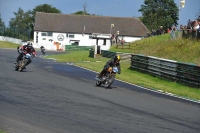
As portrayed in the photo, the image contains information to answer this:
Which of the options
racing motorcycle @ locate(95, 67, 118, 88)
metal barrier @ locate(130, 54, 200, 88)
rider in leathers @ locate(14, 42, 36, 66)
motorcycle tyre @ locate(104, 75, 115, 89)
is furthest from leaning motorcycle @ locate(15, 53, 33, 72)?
metal barrier @ locate(130, 54, 200, 88)

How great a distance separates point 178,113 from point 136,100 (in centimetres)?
257

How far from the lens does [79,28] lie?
9806 cm

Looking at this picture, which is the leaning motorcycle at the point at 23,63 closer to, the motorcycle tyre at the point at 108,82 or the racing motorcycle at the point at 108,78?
the racing motorcycle at the point at 108,78

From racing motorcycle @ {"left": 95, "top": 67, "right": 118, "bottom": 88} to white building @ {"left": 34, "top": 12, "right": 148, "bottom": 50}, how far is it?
76514 mm

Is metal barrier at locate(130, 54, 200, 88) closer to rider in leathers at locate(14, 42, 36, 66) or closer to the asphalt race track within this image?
the asphalt race track

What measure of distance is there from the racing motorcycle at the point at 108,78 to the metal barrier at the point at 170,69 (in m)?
5.12

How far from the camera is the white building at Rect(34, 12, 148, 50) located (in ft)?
319

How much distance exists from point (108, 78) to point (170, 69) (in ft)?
22.4

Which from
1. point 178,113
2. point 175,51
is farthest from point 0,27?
point 178,113

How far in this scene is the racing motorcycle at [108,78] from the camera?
18831 millimetres

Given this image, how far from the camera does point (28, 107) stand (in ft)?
37.9

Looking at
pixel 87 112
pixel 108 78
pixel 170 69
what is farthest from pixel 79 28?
pixel 87 112

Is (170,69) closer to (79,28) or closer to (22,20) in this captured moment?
(79,28)

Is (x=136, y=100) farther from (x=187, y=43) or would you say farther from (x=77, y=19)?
(x=77, y=19)
